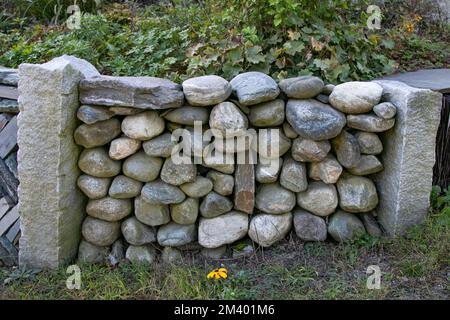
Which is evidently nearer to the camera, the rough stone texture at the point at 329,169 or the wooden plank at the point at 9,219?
the rough stone texture at the point at 329,169

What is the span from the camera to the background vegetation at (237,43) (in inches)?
128

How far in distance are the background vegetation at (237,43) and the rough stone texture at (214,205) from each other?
0.85 meters

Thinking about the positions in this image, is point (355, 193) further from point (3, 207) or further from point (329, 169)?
point (3, 207)

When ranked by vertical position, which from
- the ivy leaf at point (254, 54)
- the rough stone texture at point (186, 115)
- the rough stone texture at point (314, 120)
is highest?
the ivy leaf at point (254, 54)

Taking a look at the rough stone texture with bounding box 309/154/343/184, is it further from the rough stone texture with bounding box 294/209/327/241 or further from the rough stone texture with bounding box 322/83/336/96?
the rough stone texture with bounding box 322/83/336/96

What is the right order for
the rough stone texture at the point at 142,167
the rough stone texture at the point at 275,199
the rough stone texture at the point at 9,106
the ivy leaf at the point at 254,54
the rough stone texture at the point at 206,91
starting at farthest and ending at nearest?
the ivy leaf at the point at 254,54 → the rough stone texture at the point at 9,106 → the rough stone texture at the point at 275,199 → the rough stone texture at the point at 142,167 → the rough stone texture at the point at 206,91

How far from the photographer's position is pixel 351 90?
267cm

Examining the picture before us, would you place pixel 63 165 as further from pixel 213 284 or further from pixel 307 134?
pixel 307 134

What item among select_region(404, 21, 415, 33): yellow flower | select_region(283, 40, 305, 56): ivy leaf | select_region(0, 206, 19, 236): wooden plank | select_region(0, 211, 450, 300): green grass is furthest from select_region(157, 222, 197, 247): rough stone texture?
select_region(404, 21, 415, 33): yellow flower

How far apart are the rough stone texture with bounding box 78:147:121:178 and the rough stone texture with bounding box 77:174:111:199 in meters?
0.03

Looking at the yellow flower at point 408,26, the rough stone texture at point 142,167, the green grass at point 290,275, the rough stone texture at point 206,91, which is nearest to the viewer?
the green grass at point 290,275

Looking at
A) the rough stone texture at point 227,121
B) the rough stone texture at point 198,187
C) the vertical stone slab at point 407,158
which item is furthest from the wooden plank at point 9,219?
the vertical stone slab at point 407,158

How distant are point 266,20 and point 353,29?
0.63 metres

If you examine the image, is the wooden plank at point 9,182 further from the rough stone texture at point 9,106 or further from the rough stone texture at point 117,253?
the rough stone texture at point 117,253
